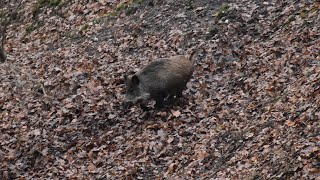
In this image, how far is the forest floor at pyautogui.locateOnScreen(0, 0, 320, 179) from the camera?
859cm

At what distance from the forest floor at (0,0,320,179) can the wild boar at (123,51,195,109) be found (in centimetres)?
34

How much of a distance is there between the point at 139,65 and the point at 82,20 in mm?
4648

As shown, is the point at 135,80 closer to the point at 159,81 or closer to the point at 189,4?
the point at 159,81

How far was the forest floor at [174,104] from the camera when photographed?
28.2ft

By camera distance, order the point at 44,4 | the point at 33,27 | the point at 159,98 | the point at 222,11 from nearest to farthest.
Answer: the point at 159,98, the point at 222,11, the point at 33,27, the point at 44,4

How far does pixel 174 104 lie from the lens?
1118 centimetres

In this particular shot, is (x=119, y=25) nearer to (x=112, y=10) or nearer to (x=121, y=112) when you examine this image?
(x=112, y=10)

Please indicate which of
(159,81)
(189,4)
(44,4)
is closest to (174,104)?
(159,81)

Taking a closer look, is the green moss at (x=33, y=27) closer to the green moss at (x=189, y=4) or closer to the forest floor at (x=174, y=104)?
the forest floor at (x=174, y=104)

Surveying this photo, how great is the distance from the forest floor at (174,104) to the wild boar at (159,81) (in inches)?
13.3

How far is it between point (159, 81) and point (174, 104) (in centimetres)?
58

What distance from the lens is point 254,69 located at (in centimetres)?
1127

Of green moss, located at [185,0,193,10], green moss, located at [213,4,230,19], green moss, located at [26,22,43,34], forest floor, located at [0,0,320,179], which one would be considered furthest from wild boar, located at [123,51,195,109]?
green moss, located at [26,22,43,34]

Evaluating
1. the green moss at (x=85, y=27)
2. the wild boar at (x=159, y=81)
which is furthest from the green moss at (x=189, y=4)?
the wild boar at (x=159, y=81)
